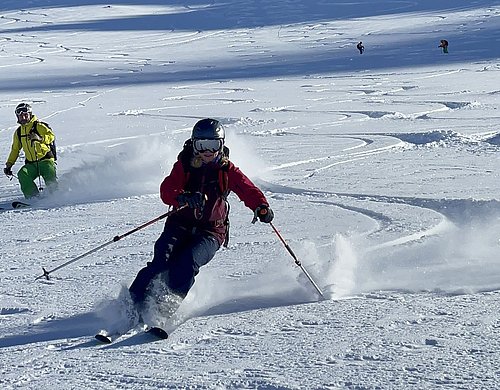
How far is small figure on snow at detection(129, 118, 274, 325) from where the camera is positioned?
15.9 feet

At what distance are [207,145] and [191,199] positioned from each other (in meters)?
0.36

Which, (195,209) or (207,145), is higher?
(207,145)

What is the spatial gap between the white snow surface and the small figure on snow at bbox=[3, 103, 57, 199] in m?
0.25

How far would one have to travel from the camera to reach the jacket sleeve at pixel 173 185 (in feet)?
16.5

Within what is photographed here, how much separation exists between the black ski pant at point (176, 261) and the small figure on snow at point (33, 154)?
4.76 meters

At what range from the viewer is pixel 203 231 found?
5.17m

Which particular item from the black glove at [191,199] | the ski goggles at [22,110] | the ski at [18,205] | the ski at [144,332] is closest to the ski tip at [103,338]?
the ski at [144,332]

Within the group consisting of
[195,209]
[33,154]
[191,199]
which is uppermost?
[191,199]

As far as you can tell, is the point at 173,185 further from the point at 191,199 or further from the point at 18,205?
the point at 18,205

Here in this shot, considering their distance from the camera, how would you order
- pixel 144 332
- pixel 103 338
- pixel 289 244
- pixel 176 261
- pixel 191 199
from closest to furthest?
pixel 103 338 → pixel 144 332 → pixel 191 199 → pixel 176 261 → pixel 289 244

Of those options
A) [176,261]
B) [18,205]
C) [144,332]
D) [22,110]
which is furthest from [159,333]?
[22,110]

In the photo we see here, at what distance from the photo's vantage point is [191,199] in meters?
4.82

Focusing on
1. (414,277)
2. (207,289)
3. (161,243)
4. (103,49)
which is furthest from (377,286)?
(103,49)

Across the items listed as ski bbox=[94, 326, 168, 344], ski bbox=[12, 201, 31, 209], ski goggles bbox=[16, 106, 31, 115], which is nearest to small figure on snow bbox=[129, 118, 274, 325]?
ski bbox=[94, 326, 168, 344]
